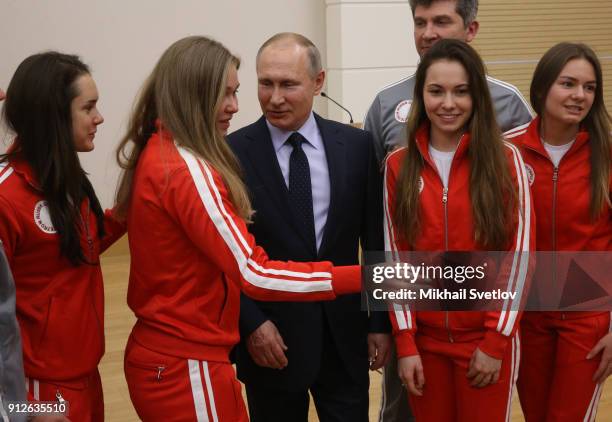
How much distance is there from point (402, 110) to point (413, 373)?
89 centimetres

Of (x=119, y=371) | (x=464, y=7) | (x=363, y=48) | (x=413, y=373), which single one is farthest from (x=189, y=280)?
(x=363, y=48)

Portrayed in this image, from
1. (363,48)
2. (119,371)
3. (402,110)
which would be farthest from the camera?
(363,48)

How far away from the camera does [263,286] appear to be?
1.87 metres

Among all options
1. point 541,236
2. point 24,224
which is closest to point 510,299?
point 541,236

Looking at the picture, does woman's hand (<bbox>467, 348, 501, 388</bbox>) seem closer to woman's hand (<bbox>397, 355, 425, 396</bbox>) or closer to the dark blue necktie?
woman's hand (<bbox>397, 355, 425, 396</bbox>)

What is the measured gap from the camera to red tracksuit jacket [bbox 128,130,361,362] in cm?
183

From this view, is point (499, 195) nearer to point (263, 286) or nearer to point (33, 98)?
point (263, 286)

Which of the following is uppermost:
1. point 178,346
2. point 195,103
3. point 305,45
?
point 305,45

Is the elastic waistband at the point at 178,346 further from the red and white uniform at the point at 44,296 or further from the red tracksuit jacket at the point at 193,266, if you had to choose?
the red and white uniform at the point at 44,296

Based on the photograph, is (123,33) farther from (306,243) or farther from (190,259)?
(190,259)

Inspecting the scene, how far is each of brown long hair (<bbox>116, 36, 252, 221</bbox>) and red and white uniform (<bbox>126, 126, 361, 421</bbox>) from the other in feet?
0.10

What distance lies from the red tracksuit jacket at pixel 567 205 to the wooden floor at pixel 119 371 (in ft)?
4.43

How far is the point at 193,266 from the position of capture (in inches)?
74.8

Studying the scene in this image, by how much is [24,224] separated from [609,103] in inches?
257
